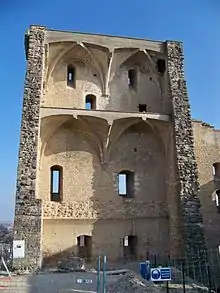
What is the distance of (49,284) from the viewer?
Answer: 11.0 m

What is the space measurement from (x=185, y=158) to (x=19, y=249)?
8614 millimetres

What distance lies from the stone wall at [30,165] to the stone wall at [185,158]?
658 cm

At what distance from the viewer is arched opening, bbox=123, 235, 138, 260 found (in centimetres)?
1675

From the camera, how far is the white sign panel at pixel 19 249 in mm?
13602

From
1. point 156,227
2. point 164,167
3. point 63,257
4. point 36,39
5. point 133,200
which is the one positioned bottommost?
point 63,257

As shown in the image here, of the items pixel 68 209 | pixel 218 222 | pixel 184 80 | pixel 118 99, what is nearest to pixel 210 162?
pixel 218 222

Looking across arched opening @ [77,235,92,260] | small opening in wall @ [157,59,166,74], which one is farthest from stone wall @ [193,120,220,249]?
arched opening @ [77,235,92,260]

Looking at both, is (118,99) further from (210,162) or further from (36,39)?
(210,162)

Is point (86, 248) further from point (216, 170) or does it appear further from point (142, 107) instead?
point (216, 170)

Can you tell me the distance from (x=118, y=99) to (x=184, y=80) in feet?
11.9

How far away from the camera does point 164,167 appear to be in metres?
18.1

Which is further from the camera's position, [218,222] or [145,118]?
[218,222]

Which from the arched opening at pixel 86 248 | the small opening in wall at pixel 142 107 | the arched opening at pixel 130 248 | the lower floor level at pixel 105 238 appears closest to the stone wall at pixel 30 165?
the lower floor level at pixel 105 238

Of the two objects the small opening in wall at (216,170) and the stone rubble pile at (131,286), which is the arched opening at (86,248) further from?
the small opening in wall at (216,170)
